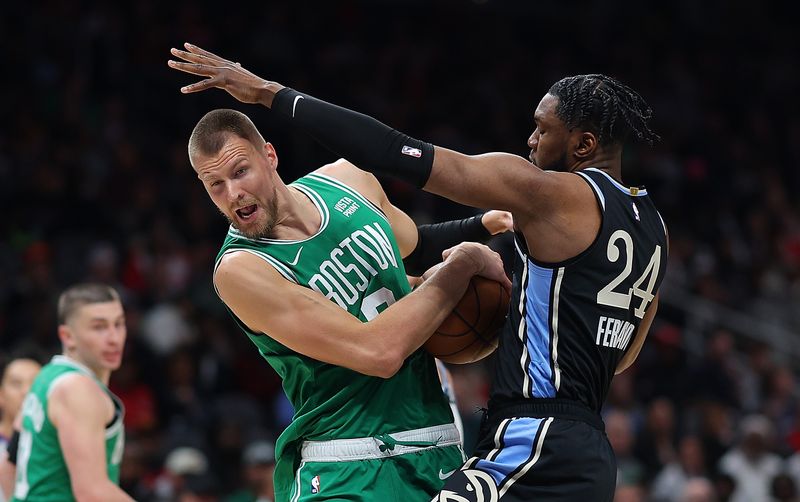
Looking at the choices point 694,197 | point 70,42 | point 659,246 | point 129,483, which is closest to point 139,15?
point 70,42

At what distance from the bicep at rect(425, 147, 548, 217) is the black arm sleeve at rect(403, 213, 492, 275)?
114cm

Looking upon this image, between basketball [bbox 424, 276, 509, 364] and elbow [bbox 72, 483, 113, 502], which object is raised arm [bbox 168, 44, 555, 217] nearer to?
basketball [bbox 424, 276, 509, 364]

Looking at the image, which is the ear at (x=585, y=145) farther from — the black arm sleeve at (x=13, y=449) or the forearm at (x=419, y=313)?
the black arm sleeve at (x=13, y=449)

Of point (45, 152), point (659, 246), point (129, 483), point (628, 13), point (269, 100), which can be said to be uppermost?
point (628, 13)

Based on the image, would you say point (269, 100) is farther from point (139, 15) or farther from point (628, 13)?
point (628, 13)

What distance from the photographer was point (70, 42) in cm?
1215

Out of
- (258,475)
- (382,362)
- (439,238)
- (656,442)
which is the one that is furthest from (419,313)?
(656,442)

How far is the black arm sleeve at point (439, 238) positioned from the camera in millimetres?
4752

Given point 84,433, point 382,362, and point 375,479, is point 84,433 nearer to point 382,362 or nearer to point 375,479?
point 375,479

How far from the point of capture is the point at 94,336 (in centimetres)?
554

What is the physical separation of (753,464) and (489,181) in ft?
24.3

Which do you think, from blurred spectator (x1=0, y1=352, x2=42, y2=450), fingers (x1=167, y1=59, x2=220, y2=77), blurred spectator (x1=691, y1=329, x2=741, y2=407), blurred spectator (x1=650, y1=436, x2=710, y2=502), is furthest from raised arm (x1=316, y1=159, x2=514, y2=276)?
blurred spectator (x1=691, y1=329, x2=741, y2=407)

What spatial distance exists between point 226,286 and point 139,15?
9.54m

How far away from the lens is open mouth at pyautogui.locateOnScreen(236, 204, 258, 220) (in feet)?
13.3
